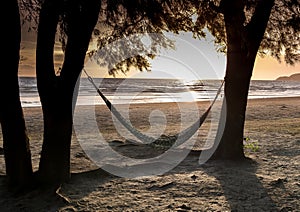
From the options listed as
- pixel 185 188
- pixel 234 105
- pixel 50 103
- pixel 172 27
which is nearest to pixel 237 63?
pixel 234 105

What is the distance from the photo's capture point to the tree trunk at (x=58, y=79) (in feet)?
16.4

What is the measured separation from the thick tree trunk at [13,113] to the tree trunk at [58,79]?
0.96ft

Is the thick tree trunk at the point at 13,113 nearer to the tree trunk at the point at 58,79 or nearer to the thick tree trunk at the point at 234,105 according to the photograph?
the tree trunk at the point at 58,79

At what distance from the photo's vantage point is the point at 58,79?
5.23 metres

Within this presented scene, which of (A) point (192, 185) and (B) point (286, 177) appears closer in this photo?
(A) point (192, 185)

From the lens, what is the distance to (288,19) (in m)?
7.28

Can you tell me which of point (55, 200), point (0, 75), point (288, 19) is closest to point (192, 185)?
point (55, 200)

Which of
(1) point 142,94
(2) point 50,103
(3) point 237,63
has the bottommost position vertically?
(1) point 142,94

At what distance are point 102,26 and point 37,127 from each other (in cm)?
715

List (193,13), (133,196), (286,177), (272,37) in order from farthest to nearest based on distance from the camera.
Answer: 1. (272,37)
2. (193,13)
3. (286,177)
4. (133,196)

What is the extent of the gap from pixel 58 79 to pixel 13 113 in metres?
0.81

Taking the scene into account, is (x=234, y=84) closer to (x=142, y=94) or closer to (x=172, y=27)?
(x=172, y=27)

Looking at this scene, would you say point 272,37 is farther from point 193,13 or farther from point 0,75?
point 0,75

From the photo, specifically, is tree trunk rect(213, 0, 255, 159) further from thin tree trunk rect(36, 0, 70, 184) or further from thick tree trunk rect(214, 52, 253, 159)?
thin tree trunk rect(36, 0, 70, 184)
